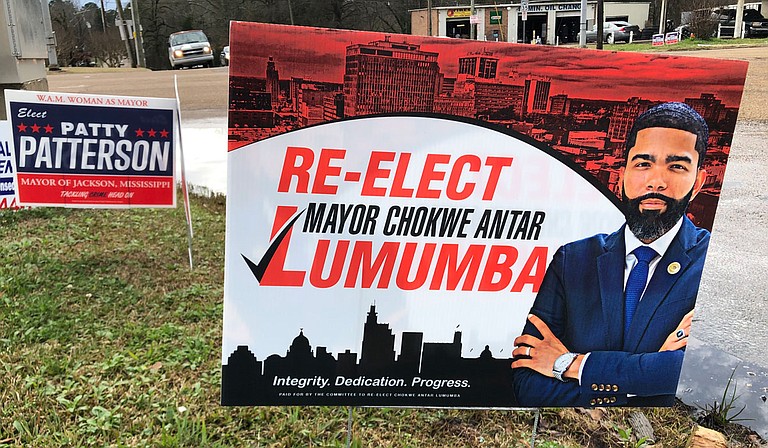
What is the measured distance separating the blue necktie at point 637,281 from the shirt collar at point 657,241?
1cm

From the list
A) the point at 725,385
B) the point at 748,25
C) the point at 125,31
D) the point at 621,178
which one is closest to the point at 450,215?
the point at 621,178

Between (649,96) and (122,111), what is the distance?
3.48 meters

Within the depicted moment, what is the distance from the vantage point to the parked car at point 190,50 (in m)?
27.1

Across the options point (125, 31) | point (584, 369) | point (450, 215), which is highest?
point (125, 31)

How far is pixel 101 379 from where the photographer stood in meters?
3.01

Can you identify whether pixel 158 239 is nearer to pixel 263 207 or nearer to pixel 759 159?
pixel 263 207

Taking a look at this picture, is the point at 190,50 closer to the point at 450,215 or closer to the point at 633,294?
the point at 450,215

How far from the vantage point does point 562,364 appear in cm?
202

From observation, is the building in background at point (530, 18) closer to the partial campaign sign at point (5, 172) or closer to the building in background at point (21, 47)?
the building in background at point (21, 47)

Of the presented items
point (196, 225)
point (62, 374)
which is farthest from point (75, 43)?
point (62, 374)

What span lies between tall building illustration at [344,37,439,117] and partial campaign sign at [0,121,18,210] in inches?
177

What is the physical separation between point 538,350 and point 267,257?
917 millimetres

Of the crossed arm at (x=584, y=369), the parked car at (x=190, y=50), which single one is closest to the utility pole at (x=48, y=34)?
the crossed arm at (x=584, y=369)

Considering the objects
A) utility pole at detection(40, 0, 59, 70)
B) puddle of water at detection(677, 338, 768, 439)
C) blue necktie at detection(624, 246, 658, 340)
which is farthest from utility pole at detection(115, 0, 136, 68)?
blue necktie at detection(624, 246, 658, 340)
